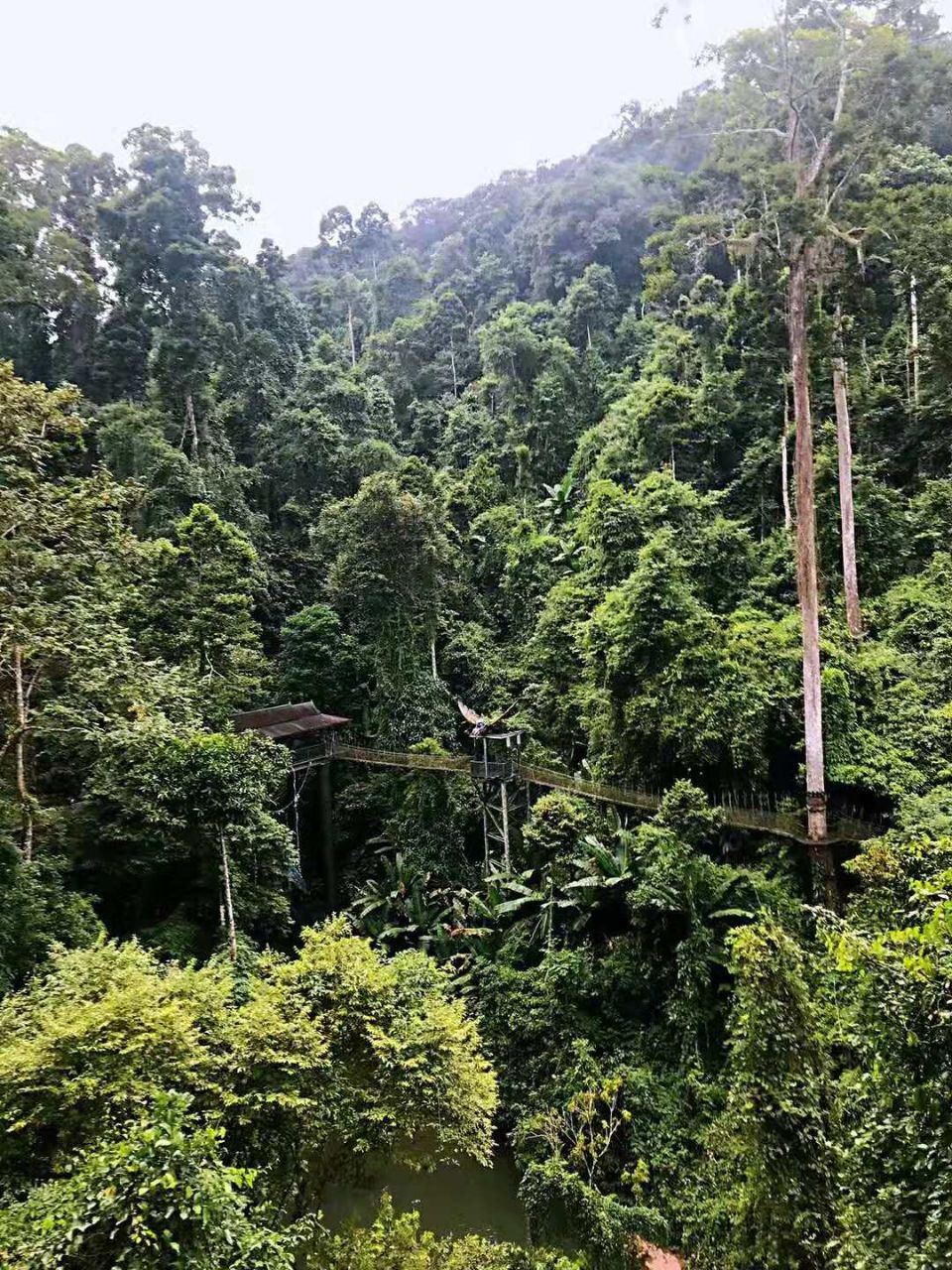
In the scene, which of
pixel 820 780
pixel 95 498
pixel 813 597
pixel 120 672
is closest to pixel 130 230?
pixel 95 498

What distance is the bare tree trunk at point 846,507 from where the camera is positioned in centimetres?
1204

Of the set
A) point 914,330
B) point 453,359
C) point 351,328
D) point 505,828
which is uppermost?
point 351,328

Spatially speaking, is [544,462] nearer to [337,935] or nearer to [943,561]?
[943,561]

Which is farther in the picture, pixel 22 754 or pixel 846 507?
pixel 846 507

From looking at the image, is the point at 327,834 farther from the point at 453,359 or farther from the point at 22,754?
the point at 453,359

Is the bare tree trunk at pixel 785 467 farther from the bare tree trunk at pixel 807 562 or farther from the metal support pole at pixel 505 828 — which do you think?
the metal support pole at pixel 505 828

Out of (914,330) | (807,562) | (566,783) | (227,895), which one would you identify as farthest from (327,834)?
(914,330)

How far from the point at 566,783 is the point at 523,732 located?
1775 millimetres

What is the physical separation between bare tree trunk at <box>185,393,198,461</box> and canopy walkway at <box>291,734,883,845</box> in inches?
340

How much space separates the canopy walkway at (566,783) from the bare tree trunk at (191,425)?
865 centimetres

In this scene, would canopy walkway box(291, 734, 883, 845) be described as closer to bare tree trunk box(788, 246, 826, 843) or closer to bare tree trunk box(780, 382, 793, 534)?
bare tree trunk box(788, 246, 826, 843)

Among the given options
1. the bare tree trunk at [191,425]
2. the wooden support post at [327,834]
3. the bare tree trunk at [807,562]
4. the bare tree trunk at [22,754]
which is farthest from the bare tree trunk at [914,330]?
the bare tree trunk at [191,425]

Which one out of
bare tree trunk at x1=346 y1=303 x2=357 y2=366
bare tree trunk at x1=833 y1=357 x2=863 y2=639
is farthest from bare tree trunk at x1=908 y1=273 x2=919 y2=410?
bare tree trunk at x1=346 y1=303 x2=357 y2=366

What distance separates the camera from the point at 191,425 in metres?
18.8
